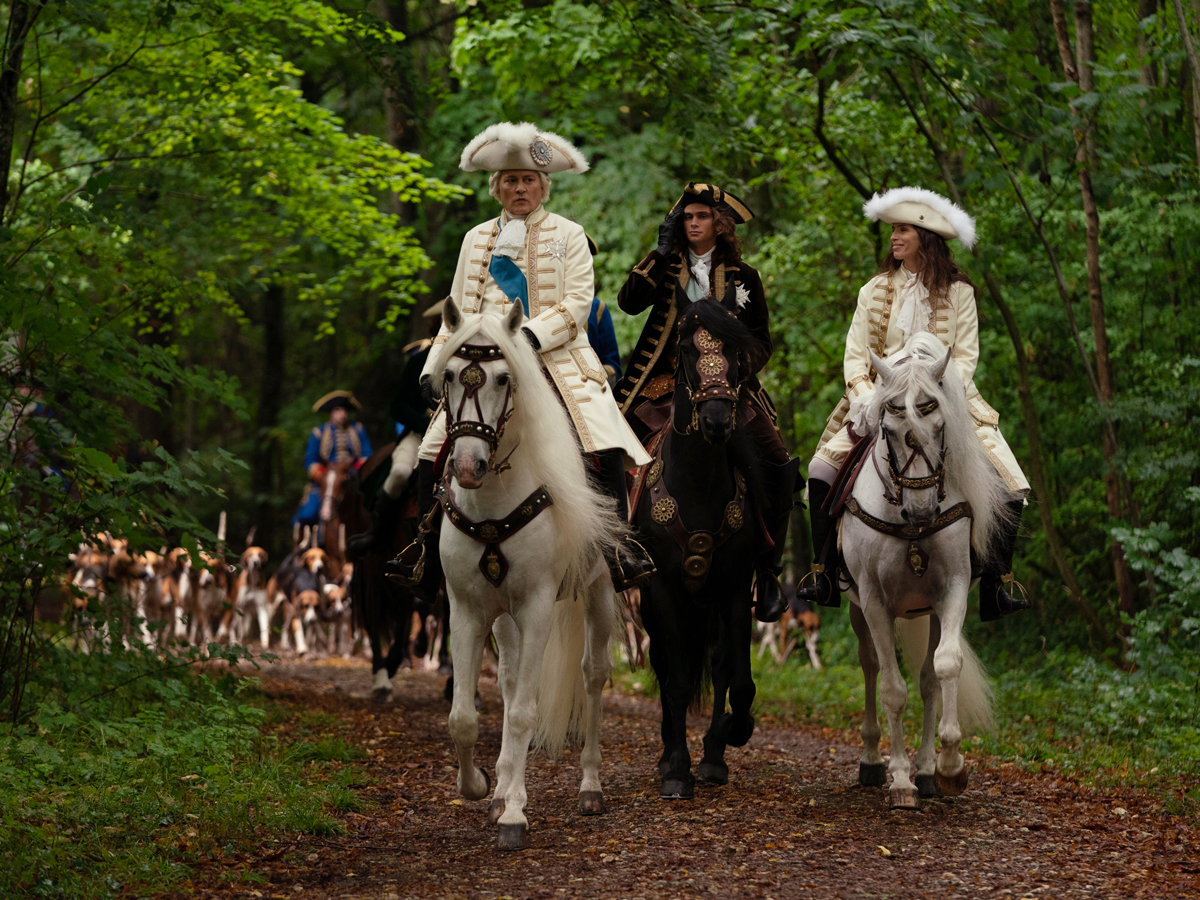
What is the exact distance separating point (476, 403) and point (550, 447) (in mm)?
556

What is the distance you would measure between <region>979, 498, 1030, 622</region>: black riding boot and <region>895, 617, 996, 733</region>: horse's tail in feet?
0.82

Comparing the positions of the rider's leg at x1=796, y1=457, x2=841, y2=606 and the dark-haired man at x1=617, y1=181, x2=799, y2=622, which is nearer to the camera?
the rider's leg at x1=796, y1=457, x2=841, y2=606

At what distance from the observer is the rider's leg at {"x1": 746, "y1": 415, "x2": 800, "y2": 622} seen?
296 inches

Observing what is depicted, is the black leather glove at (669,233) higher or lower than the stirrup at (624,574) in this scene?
higher

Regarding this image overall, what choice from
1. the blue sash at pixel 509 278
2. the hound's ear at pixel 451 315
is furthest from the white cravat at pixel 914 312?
the hound's ear at pixel 451 315

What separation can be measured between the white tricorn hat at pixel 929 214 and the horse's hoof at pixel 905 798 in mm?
3093

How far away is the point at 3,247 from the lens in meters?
7.32

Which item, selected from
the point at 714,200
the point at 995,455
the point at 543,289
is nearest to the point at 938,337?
the point at 995,455

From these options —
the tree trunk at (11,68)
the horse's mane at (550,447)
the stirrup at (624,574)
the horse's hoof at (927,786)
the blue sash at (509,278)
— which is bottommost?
the horse's hoof at (927,786)

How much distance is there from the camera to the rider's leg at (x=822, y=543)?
24.3 feet

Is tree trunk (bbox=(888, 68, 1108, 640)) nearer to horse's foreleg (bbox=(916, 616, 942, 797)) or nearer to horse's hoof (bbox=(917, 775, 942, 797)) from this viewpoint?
horse's foreleg (bbox=(916, 616, 942, 797))

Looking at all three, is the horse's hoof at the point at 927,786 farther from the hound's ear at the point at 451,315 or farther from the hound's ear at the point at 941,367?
the hound's ear at the point at 451,315

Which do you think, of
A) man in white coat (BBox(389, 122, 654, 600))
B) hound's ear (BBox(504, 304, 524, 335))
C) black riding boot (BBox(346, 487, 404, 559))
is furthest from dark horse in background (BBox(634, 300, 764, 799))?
black riding boot (BBox(346, 487, 404, 559))

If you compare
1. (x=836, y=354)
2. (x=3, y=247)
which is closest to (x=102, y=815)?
(x=3, y=247)
